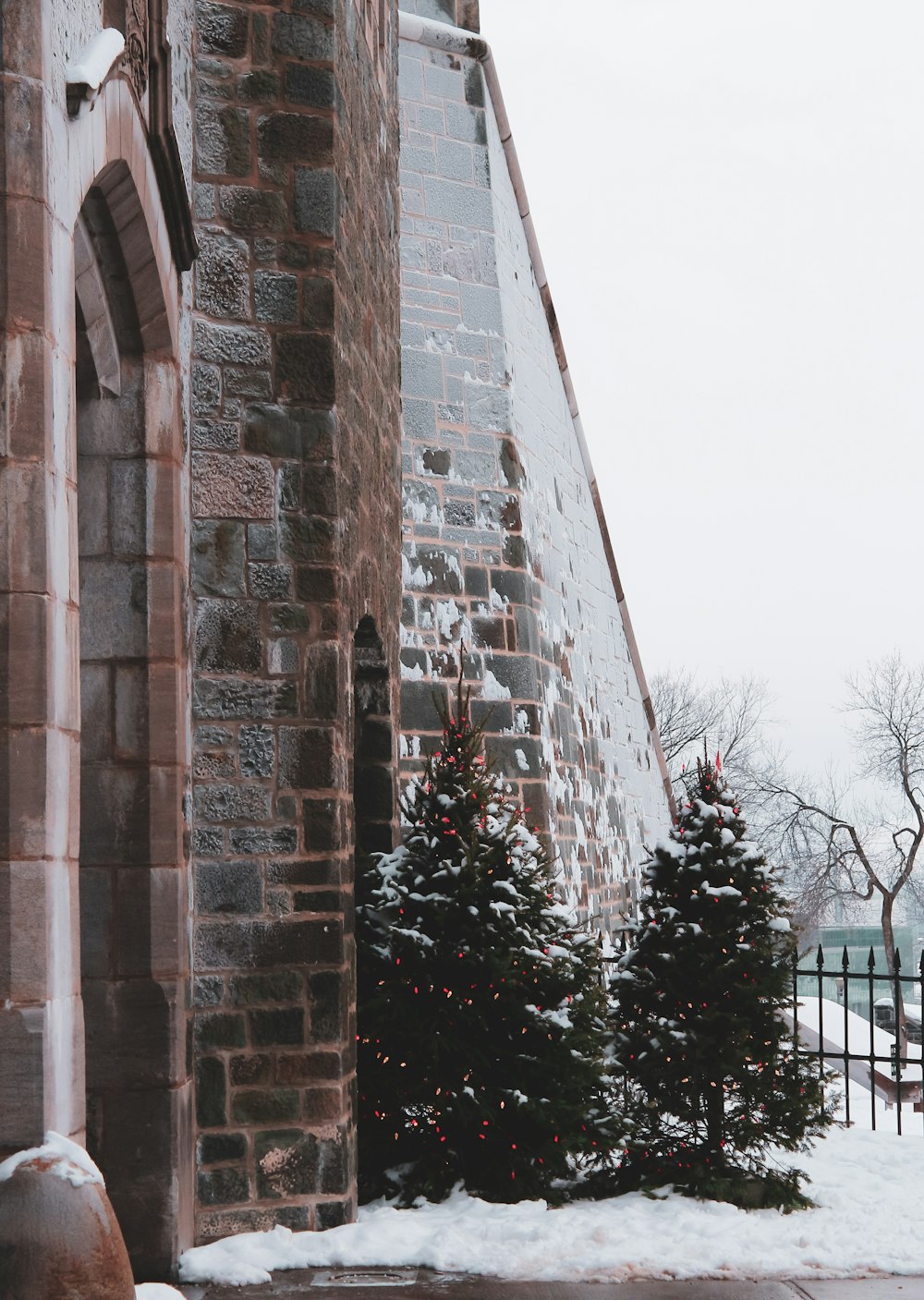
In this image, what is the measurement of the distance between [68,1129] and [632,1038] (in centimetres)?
363

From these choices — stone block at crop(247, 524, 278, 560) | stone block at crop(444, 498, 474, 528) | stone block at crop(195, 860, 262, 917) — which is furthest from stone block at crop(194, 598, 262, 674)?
stone block at crop(444, 498, 474, 528)

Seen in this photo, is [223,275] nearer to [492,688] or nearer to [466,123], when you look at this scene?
[492,688]

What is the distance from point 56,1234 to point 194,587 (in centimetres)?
340

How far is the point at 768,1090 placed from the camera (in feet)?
22.0

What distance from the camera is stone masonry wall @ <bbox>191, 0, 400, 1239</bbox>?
6.16 meters

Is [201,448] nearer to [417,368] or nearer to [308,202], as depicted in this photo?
[308,202]

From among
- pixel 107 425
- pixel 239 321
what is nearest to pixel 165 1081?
pixel 107 425

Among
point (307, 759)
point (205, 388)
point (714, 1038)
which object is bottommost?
point (714, 1038)

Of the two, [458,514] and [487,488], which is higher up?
[487,488]

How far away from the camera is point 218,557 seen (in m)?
6.39

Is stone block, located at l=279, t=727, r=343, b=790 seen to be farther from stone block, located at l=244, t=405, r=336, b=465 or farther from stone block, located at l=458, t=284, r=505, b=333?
stone block, located at l=458, t=284, r=505, b=333

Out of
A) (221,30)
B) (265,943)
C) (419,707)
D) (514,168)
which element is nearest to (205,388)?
(221,30)

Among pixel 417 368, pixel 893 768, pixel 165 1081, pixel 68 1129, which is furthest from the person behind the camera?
pixel 893 768

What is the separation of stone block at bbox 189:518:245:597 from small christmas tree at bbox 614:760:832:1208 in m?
2.30
